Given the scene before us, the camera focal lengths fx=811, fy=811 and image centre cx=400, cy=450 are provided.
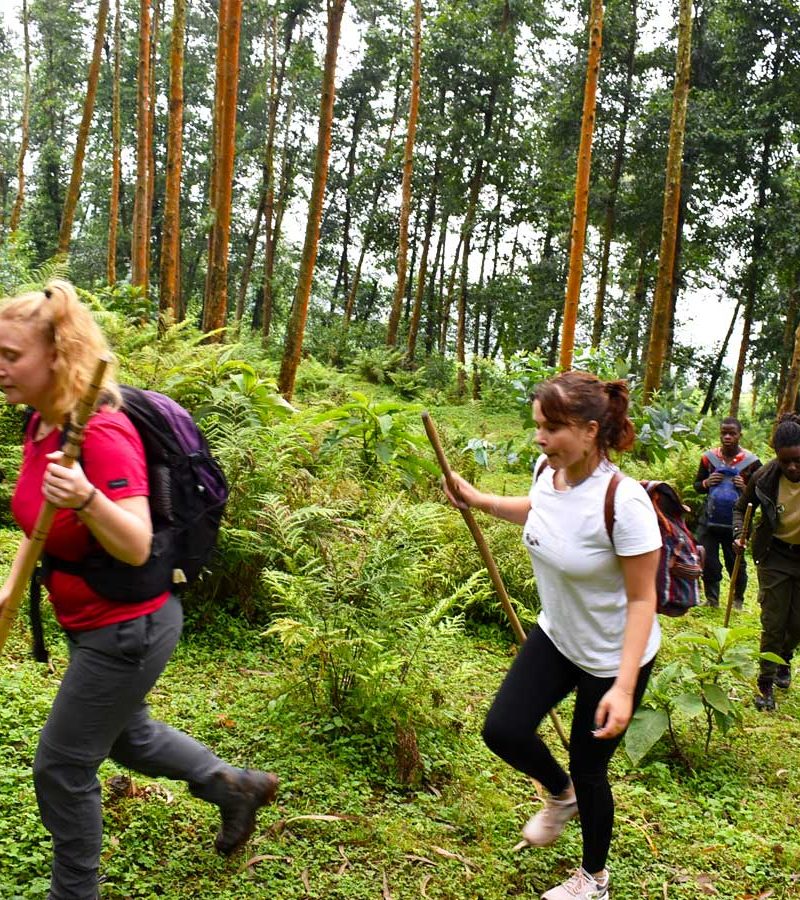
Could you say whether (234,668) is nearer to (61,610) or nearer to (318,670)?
(318,670)

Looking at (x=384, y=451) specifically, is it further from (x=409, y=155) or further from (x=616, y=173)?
(x=616, y=173)

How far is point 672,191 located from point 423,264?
15240 millimetres

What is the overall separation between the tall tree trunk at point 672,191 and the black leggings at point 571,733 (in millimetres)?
11137

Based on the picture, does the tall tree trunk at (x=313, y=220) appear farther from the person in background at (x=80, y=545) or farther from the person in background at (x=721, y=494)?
the person in background at (x=80, y=545)

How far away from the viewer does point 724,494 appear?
28.8ft

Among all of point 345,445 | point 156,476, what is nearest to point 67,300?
point 156,476

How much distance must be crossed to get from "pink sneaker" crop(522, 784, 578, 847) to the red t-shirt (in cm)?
203

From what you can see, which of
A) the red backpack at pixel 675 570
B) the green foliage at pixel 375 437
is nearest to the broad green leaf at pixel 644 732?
the red backpack at pixel 675 570

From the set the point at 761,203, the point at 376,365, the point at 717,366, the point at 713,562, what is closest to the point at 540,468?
the point at 713,562

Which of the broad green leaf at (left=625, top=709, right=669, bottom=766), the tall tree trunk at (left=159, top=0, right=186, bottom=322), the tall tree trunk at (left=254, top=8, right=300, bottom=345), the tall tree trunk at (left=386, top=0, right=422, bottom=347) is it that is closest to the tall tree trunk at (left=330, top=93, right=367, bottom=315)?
the tall tree trunk at (left=254, top=8, right=300, bottom=345)

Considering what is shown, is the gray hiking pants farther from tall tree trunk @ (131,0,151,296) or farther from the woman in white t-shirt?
tall tree trunk @ (131,0,151,296)

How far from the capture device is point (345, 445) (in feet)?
26.6

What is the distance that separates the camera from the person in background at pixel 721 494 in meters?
8.70

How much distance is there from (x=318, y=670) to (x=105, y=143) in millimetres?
36126
